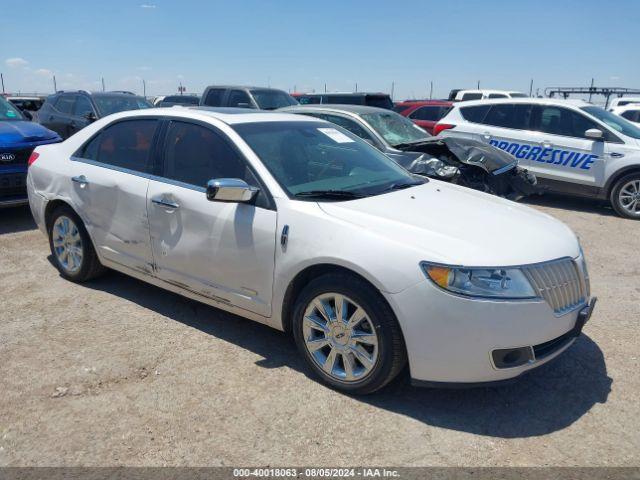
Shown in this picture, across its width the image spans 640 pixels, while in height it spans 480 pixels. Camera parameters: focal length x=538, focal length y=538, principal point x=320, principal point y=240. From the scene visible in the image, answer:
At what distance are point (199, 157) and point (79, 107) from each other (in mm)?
8603

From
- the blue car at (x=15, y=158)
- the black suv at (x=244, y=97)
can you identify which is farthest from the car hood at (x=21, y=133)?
the black suv at (x=244, y=97)

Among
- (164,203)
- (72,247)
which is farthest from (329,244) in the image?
(72,247)

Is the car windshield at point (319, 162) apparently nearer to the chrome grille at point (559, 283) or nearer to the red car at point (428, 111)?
the chrome grille at point (559, 283)

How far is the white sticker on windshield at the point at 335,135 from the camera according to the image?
168 inches

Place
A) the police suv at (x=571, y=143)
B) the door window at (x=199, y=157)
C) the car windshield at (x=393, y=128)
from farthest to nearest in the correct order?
the police suv at (x=571, y=143) < the car windshield at (x=393, y=128) < the door window at (x=199, y=157)

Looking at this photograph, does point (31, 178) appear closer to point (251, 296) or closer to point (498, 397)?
point (251, 296)

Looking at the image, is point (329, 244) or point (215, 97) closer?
point (329, 244)

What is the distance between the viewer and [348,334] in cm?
314

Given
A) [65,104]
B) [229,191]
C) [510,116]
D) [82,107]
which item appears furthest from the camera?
[65,104]

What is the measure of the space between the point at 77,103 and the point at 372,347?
1035 cm

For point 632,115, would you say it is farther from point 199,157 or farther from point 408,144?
point 199,157

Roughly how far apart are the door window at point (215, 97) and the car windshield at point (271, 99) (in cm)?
84

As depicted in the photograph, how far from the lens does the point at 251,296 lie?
11.7ft

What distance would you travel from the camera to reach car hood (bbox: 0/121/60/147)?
716 cm
